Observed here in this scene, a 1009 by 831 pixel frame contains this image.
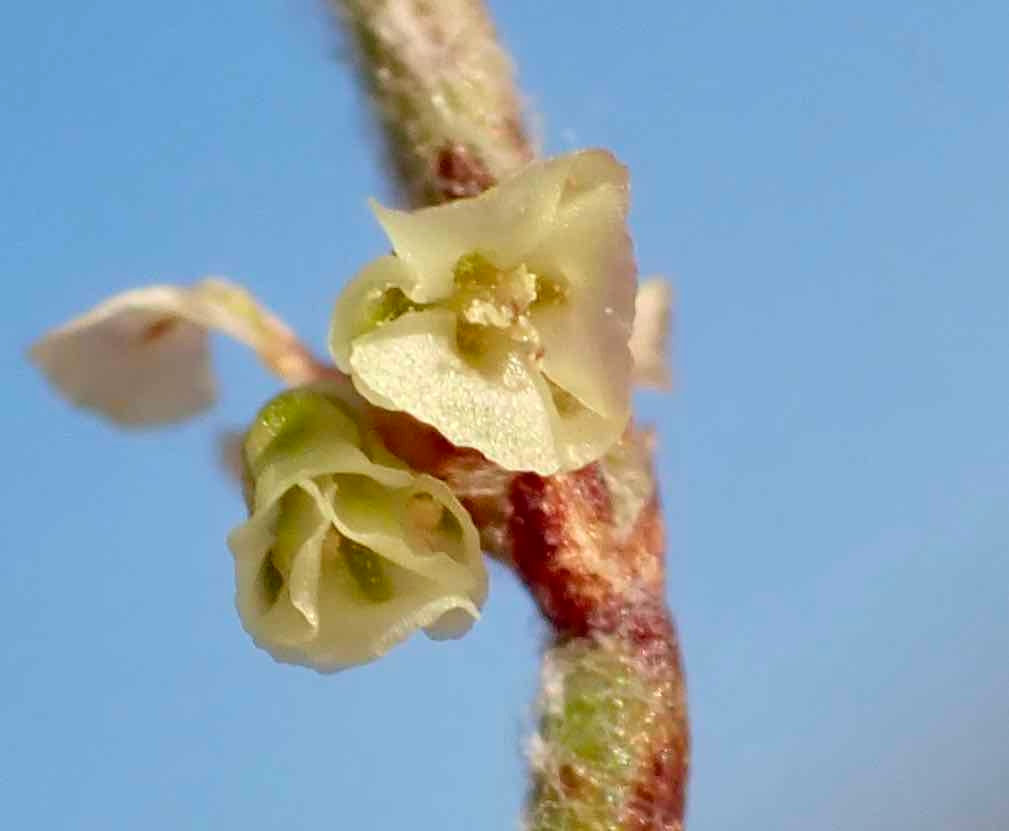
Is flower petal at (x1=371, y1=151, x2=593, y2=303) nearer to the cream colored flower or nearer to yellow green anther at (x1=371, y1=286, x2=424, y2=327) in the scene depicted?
yellow green anther at (x1=371, y1=286, x2=424, y2=327)

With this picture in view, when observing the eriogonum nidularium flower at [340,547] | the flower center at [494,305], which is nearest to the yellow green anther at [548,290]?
the flower center at [494,305]

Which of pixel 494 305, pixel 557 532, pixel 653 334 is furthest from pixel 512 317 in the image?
pixel 653 334

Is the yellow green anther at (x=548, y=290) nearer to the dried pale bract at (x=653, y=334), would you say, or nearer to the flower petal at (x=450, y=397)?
the flower petal at (x=450, y=397)

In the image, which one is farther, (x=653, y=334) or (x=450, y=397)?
(x=653, y=334)

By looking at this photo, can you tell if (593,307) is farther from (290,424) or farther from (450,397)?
(290,424)

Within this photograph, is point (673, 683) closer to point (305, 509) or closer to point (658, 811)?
point (658, 811)

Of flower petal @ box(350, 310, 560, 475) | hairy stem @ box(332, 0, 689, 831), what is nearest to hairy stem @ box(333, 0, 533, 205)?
hairy stem @ box(332, 0, 689, 831)

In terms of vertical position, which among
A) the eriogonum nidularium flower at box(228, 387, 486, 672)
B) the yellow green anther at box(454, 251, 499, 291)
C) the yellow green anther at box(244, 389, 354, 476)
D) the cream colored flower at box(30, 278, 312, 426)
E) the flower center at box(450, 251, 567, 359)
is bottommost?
the eriogonum nidularium flower at box(228, 387, 486, 672)
